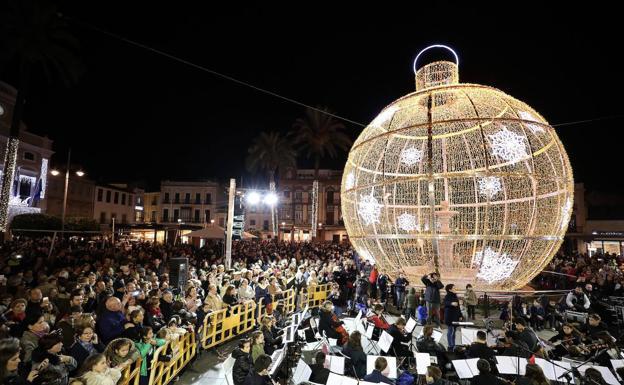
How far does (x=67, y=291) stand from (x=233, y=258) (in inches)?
522

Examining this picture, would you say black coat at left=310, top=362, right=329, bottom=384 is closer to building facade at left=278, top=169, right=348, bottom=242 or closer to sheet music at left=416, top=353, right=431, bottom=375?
sheet music at left=416, top=353, right=431, bottom=375

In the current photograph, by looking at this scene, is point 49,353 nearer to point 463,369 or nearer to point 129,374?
point 129,374

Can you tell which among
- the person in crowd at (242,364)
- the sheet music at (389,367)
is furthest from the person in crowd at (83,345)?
the sheet music at (389,367)

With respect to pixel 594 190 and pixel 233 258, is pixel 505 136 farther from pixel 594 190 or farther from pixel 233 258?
pixel 594 190

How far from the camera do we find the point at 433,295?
10.4m

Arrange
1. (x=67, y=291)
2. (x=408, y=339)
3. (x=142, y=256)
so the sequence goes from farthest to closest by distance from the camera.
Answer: (x=142, y=256) → (x=67, y=291) → (x=408, y=339)

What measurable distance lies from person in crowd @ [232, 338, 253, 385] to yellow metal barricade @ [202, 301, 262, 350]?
3210mm

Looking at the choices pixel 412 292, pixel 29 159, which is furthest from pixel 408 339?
pixel 29 159

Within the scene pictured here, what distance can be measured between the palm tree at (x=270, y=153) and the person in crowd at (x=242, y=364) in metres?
38.9

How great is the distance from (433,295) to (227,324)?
230 inches

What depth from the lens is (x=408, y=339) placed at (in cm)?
724

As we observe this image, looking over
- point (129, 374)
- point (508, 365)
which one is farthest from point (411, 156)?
point (129, 374)

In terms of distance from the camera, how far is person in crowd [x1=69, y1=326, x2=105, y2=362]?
5.09 m

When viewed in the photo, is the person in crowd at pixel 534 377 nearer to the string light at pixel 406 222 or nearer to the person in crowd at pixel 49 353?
the person in crowd at pixel 49 353
